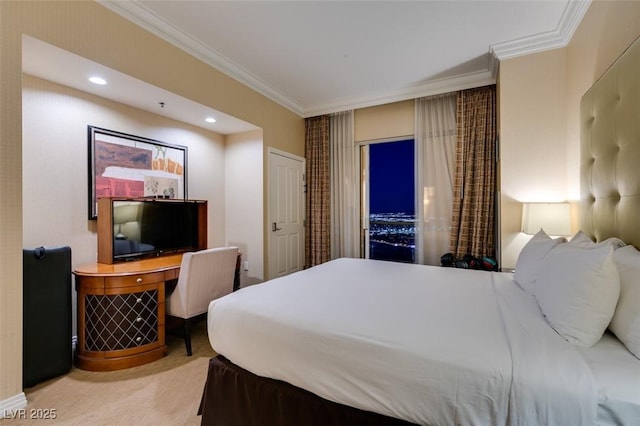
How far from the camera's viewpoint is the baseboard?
1688 millimetres

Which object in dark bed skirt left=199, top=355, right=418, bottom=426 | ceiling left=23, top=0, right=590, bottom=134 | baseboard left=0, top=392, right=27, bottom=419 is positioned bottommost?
baseboard left=0, top=392, right=27, bottom=419

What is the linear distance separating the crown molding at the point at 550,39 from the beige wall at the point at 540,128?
0.06 m

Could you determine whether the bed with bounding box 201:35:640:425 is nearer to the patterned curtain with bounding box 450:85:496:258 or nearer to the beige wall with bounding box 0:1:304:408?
the beige wall with bounding box 0:1:304:408

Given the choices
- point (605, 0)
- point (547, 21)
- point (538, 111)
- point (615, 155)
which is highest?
point (547, 21)

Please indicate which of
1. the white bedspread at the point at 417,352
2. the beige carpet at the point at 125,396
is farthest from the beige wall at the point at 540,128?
the beige carpet at the point at 125,396

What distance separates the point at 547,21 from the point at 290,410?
3.53 m

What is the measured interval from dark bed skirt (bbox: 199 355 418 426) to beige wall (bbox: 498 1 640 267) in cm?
244

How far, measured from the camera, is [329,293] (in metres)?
1.78

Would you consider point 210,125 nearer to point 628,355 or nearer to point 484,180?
point 484,180

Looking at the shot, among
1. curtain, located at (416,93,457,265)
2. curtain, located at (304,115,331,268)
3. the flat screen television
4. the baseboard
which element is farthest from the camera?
curtain, located at (304,115,331,268)

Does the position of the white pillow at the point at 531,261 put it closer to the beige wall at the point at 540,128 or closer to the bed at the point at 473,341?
the bed at the point at 473,341

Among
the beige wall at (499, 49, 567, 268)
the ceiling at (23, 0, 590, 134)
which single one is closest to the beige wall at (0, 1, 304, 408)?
the ceiling at (23, 0, 590, 134)

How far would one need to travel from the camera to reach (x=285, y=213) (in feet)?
13.9

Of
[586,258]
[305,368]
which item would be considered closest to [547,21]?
[586,258]
